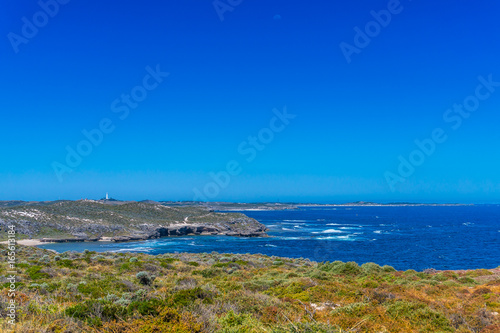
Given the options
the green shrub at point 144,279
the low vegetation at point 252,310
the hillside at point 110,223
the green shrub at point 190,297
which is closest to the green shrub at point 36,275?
the low vegetation at point 252,310

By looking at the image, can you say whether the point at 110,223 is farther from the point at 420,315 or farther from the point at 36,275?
the point at 420,315

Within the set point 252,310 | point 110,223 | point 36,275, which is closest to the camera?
point 252,310

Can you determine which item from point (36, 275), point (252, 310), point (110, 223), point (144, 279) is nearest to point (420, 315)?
point (252, 310)

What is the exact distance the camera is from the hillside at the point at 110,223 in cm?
7150

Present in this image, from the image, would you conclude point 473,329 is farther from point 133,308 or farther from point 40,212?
point 40,212

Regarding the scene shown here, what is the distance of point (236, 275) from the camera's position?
1938cm

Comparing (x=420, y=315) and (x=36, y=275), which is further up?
(x=420, y=315)

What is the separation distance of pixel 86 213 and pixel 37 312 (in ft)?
299

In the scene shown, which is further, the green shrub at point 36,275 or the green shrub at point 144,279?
the green shrub at point 144,279

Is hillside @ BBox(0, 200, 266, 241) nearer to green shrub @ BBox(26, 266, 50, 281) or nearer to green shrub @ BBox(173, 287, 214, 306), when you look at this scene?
green shrub @ BBox(26, 266, 50, 281)

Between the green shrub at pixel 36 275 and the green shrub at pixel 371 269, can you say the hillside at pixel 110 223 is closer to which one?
the green shrub at pixel 36 275

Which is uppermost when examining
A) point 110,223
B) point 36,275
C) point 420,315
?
point 420,315

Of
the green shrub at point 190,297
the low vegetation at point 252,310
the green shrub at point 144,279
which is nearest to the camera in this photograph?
the low vegetation at point 252,310

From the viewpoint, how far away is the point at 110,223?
8425 cm
